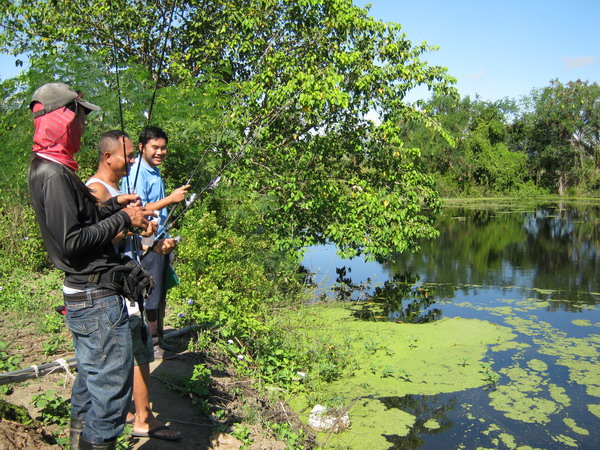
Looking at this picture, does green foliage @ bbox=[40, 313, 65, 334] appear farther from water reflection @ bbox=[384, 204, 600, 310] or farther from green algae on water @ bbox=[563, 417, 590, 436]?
water reflection @ bbox=[384, 204, 600, 310]

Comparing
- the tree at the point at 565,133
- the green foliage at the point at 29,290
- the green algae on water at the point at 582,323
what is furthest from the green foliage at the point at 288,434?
the tree at the point at 565,133

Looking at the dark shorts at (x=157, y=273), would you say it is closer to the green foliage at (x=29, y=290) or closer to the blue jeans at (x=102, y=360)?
the blue jeans at (x=102, y=360)

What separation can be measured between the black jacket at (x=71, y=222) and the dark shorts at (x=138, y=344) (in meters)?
0.65

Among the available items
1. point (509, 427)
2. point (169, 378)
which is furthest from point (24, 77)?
point (509, 427)

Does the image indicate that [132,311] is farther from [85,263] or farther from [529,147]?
[529,147]

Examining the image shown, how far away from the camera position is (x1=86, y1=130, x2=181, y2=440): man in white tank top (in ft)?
9.23

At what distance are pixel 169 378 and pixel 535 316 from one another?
5257mm

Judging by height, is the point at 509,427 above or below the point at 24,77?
below

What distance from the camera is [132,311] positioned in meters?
2.88

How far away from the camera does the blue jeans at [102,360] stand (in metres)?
2.21

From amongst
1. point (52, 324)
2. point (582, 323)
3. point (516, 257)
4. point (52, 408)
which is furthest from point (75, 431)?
point (516, 257)

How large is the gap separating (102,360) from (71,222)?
21.7 inches

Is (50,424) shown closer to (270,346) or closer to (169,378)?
(169,378)

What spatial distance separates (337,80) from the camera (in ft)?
23.2
